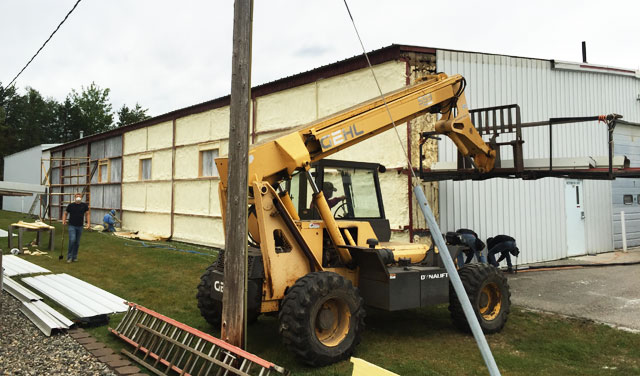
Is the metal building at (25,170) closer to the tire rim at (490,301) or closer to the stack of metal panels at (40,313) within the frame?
the stack of metal panels at (40,313)

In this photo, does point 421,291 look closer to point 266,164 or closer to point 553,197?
point 266,164

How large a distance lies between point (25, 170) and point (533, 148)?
39920 millimetres

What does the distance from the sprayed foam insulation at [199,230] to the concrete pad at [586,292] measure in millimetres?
9698

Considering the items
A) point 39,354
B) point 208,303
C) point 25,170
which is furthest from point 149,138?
point 25,170

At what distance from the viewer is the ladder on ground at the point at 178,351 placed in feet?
14.8

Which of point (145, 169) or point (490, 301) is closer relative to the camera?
point (490, 301)

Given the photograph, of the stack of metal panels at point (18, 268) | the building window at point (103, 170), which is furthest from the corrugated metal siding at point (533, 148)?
the building window at point (103, 170)

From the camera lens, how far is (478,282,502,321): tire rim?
679 centimetres

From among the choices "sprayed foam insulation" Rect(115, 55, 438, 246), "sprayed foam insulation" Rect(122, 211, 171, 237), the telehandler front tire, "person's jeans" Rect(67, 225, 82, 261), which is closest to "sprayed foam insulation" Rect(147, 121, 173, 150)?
"sprayed foam insulation" Rect(115, 55, 438, 246)

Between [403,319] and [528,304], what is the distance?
8.34 feet

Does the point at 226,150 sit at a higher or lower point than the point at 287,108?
lower

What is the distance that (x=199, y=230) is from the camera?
1722cm

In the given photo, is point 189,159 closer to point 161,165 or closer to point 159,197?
point 161,165

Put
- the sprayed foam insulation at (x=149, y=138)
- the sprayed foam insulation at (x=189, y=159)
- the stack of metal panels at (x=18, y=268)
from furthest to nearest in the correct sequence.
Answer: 1. the sprayed foam insulation at (x=149, y=138)
2. the sprayed foam insulation at (x=189, y=159)
3. the stack of metal panels at (x=18, y=268)
